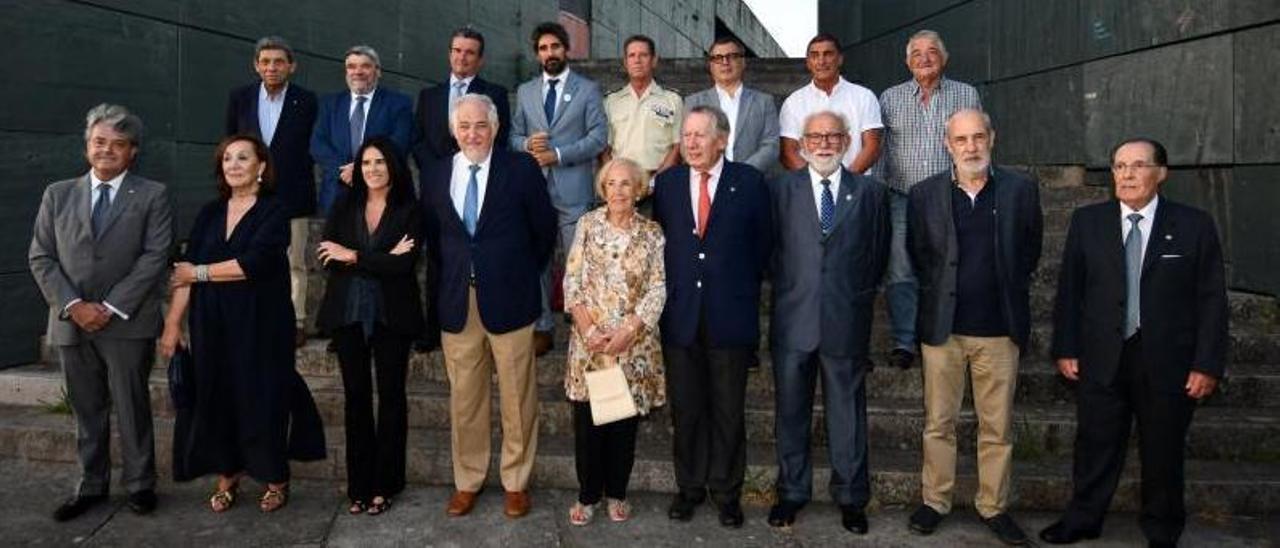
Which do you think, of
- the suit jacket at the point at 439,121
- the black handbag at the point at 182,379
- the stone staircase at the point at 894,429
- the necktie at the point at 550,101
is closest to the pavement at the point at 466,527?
the stone staircase at the point at 894,429

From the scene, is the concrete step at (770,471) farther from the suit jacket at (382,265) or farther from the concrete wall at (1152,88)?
the concrete wall at (1152,88)

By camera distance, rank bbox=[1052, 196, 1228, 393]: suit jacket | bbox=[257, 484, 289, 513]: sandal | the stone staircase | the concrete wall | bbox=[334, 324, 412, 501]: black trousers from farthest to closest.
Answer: the concrete wall < the stone staircase < bbox=[257, 484, 289, 513]: sandal < bbox=[334, 324, 412, 501]: black trousers < bbox=[1052, 196, 1228, 393]: suit jacket

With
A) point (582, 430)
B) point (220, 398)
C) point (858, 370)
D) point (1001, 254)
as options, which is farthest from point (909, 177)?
point (220, 398)

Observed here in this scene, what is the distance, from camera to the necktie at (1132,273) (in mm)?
3730

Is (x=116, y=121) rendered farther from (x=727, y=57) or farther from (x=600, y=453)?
(x=727, y=57)

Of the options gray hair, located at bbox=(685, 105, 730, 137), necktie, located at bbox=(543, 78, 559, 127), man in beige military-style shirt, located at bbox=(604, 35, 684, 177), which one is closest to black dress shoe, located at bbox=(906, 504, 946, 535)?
gray hair, located at bbox=(685, 105, 730, 137)

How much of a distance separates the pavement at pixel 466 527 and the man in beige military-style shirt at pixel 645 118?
1.97 meters

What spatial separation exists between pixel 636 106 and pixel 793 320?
1811 millimetres

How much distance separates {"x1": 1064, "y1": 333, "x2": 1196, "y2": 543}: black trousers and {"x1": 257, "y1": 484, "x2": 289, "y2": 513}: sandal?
3.68 m

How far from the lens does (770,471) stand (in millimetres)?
4395

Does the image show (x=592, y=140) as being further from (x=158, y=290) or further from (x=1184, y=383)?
(x=1184, y=383)

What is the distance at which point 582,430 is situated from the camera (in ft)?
13.0

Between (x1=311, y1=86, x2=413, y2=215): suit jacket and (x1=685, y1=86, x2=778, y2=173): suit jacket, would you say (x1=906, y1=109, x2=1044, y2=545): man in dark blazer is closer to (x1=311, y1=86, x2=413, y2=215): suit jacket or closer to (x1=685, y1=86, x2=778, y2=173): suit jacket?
(x1=685, y1=86, x2=778, y2=173): suit jacket

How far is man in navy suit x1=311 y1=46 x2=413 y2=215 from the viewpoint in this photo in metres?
4.97
